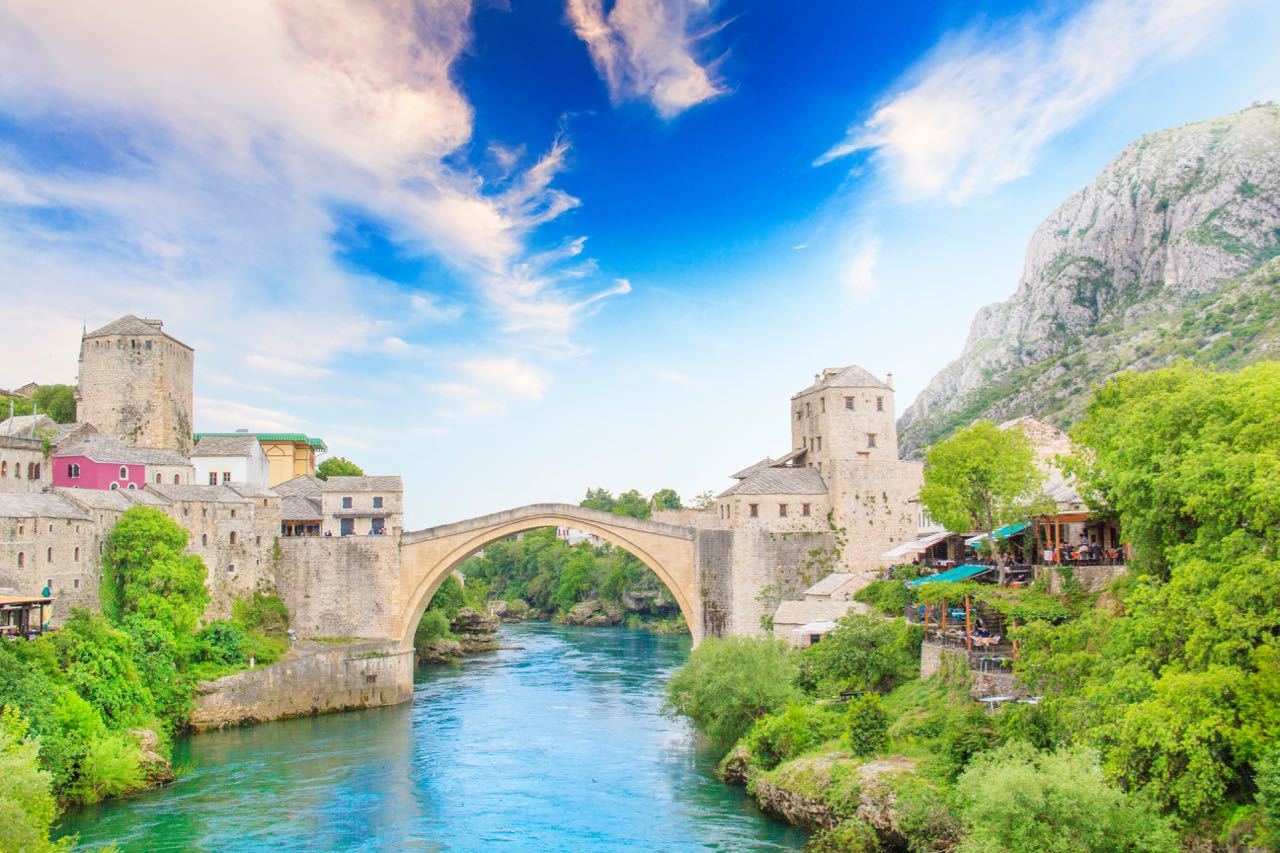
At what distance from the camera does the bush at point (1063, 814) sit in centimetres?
1717

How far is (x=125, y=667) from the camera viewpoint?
3344cm

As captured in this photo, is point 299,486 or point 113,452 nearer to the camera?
point 113,452

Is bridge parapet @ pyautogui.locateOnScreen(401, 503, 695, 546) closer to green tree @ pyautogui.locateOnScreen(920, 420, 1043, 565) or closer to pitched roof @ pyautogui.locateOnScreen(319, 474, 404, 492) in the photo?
pitched roof @ pyautogui.locateOnScreen(319, 474, 404, 492)

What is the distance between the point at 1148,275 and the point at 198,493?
94.2 metres

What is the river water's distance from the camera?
83.9 ft

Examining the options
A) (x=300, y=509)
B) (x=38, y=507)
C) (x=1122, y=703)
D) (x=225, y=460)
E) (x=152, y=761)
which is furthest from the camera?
(x=225, y=460)

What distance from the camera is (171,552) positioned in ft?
131

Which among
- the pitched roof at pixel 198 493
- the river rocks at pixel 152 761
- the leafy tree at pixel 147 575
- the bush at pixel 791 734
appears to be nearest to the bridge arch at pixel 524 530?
the pitched roof at pixel 198 493

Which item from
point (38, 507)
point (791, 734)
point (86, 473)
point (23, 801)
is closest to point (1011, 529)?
point (791, 734)

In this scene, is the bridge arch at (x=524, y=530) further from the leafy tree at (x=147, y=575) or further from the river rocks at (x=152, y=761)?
the river rocks at (x=152, y=761)

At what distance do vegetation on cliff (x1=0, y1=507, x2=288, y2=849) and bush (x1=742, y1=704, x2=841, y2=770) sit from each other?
685 inches

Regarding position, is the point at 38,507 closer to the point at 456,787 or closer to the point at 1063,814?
the point at 456,787

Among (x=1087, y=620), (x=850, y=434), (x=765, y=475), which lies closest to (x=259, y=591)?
(x=765, y=475)

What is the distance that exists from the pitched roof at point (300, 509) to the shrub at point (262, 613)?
555 centimetres
